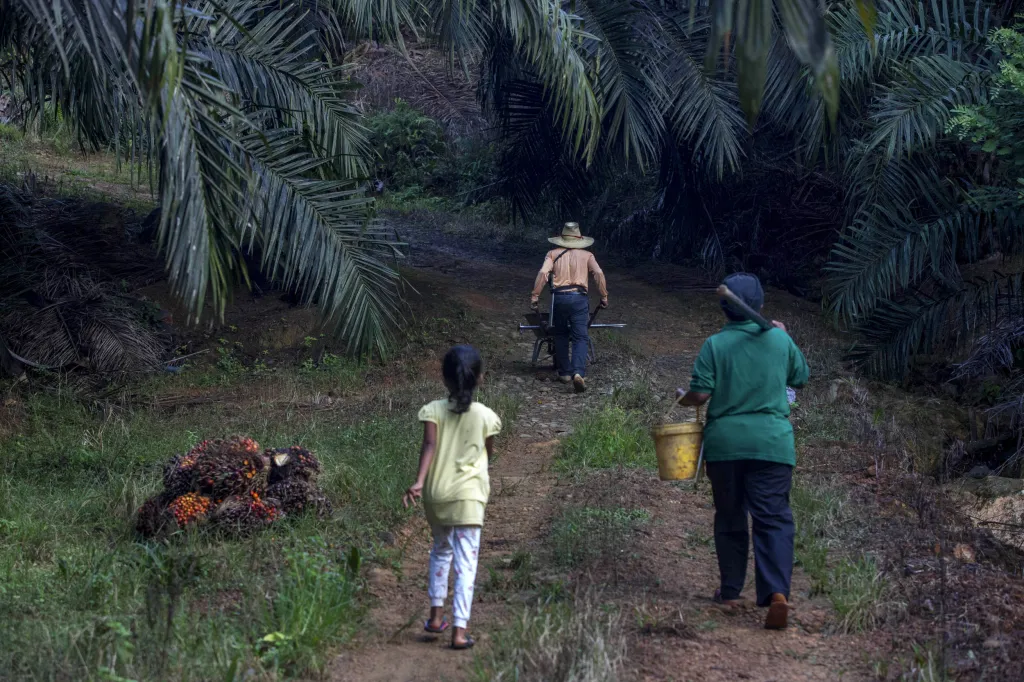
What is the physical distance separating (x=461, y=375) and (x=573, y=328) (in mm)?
6570

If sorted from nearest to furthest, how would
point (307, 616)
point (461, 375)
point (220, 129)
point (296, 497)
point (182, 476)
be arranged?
point (307, 616) < point (461, 375) < point (220, 129) < point (182, 476) < point (296, 497)

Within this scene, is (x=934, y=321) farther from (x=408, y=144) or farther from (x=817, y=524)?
(x=408, y=144)

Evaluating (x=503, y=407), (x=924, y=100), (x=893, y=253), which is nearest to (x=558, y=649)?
(x=503, y=407)

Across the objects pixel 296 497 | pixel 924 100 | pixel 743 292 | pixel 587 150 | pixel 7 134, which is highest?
pixel 924 100

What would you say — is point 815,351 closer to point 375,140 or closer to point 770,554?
point 770,554

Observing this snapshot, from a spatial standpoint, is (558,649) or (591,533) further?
(591,533)

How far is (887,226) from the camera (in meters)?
12.0

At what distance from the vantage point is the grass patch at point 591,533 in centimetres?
616

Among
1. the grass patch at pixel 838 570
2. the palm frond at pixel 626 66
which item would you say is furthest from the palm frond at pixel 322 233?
the palm frond at pixel 626 66

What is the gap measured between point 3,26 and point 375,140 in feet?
63.7

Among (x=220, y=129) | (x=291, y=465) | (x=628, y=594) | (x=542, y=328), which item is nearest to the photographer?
(x=628, y=594)

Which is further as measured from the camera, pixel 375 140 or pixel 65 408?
pixel 375 140

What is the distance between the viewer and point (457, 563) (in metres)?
4.99

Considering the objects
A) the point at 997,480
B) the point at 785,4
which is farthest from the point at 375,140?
the point at 785,4
